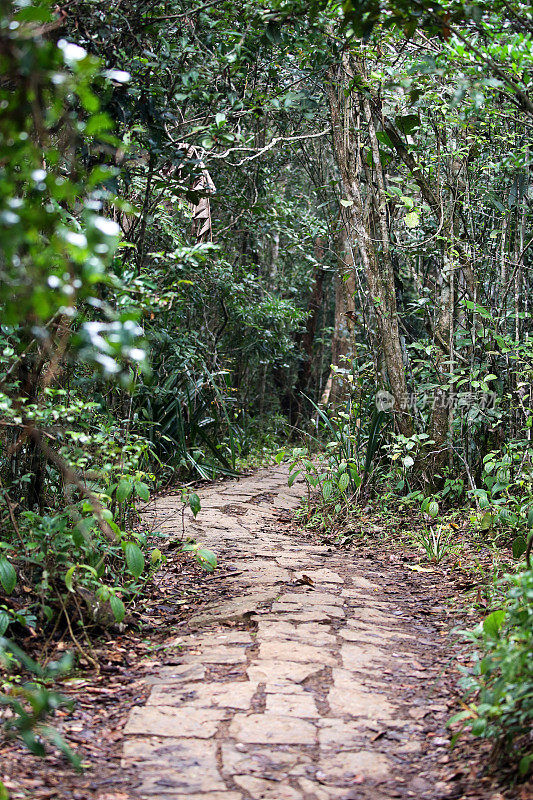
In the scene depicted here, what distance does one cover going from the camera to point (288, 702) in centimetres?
265

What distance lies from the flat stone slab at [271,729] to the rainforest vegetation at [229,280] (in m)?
0.51

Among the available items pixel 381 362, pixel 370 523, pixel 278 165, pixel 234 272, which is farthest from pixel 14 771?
pixel 278 165

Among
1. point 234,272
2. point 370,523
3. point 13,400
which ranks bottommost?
point 370,523

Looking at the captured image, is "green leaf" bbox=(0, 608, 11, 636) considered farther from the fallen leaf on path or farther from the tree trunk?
the tree trunk

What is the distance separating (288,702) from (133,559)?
3.28 ft

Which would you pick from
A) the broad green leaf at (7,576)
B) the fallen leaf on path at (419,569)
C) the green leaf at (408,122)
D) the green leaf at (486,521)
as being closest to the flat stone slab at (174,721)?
the broad green leaf at (7,576)

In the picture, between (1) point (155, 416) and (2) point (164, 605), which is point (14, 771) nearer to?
(2) point (164, 605)

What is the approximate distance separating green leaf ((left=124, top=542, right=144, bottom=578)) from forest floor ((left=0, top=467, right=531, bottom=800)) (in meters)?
0.31

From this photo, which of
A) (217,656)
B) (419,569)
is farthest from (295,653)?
(419,569)

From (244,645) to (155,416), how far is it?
422 cm

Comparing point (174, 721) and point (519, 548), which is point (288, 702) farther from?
point (519, 548)

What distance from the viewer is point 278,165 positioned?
10.4m

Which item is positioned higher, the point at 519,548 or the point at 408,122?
the point at 408,122

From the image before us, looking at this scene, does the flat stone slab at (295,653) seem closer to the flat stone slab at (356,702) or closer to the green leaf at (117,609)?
the flat stone slab at (356,702)
